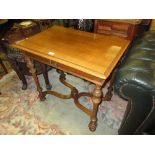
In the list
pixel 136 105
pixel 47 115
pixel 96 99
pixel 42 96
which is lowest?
pixel 47 115

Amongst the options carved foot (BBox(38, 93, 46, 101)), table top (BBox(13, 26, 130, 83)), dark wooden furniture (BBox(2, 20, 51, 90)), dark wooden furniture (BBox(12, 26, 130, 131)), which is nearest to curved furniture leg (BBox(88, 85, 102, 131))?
dark wooden furniture (BBox(12, 26, 130, 131))

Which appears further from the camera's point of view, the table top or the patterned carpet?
the patterned carpet

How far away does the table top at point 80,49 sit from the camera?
942mm

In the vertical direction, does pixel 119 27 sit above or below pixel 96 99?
above

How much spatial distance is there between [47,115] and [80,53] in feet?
2.88

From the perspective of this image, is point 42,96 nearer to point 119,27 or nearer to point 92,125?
point 92,125

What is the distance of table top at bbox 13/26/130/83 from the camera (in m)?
0.94

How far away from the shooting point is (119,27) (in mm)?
1536

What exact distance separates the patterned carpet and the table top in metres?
0.75

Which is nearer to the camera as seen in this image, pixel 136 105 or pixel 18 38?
pixel 136 105

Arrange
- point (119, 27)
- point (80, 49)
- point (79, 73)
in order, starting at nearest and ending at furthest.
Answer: point (79, 73), point (80, 49), point (119, 27)

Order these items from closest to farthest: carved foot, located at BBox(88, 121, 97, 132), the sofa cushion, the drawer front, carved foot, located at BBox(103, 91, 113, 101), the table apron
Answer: the sofa cushion → the table apron → carved foot, located at BBox(88, 121, 97, 132) → the drawer front → carved foot, located at BBox(103, 91, 113, 101)

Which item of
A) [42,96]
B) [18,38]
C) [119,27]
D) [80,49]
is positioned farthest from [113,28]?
[42,96]

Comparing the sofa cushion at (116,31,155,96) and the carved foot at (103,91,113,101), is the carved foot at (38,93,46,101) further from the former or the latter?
the sofa cushion at (116,31,155,96)
